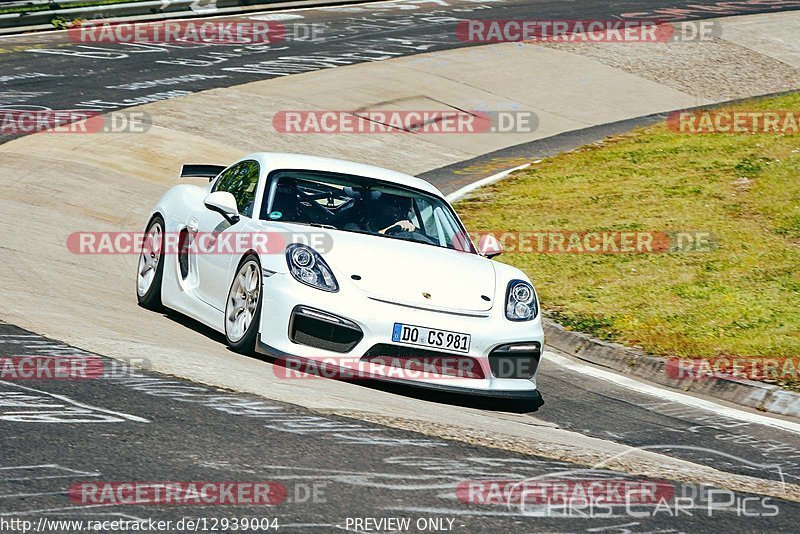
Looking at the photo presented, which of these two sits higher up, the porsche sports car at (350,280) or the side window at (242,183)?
the side window at (242,183)

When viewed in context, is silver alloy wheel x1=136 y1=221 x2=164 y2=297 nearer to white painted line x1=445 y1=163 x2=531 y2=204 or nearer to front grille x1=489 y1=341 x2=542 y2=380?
front grille x1=489 y1=341 x2=542 y2=380

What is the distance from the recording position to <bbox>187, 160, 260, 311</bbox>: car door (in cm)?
866

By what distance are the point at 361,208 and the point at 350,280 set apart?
1247 millimetres

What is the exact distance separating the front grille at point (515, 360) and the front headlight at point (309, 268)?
113cm

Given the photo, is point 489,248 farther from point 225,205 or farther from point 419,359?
point 225,205

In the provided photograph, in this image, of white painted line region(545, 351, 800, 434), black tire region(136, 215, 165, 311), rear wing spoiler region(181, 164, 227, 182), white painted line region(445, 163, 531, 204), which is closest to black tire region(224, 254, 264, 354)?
black tire region(136, 215, 165, 311)

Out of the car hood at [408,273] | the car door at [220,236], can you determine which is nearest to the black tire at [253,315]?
the car door at [220,236]

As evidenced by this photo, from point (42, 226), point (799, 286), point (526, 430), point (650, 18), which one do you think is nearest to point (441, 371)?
point (526, 430)

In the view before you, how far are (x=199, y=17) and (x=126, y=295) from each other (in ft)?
65.9

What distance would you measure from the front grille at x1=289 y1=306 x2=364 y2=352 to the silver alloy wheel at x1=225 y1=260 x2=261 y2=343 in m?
0.39

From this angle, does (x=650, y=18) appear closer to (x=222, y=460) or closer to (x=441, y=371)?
(x=441, y=371)

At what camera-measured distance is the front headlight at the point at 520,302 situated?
26.9 ft

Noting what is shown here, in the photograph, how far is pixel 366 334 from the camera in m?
7.64

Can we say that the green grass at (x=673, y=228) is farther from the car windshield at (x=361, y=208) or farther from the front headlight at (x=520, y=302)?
the car windshield at (x=361, y=208)
